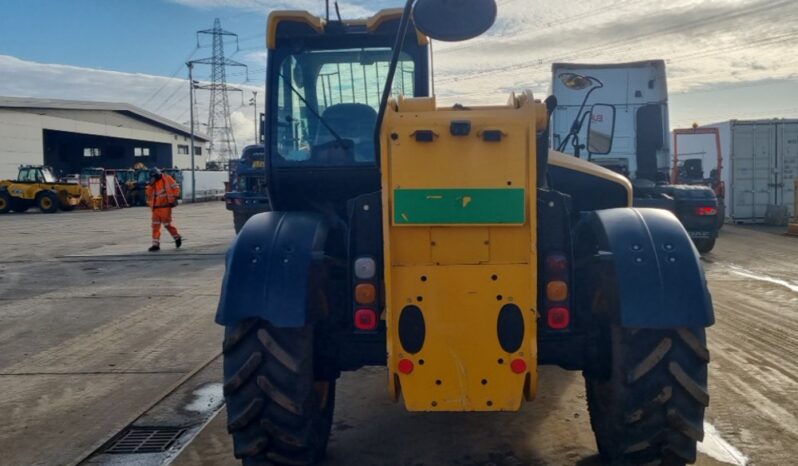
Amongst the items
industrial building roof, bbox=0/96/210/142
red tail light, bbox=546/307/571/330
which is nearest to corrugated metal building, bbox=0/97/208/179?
industrial building roof, bbox=0/96/210/142

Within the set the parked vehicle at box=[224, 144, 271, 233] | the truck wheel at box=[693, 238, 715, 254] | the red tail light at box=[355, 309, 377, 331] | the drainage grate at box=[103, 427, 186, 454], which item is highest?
the parked vehicle at box=[224, 144, 271, 233]

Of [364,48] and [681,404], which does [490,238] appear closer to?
[681,404]

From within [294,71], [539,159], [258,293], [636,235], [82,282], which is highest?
[294,71]

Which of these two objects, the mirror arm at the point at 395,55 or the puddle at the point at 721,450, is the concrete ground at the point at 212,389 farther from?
the mirror arm at the point at 395,55

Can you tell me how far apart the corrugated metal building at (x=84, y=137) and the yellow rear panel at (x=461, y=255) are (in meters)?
47.9

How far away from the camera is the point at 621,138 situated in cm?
1423

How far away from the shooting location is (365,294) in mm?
3965

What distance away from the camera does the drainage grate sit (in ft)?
16.8

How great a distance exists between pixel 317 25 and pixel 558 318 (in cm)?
275

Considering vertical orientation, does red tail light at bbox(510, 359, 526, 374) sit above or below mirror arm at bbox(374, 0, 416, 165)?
below

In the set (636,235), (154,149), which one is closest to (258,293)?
(636,235)

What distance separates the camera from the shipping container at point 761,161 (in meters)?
21.4

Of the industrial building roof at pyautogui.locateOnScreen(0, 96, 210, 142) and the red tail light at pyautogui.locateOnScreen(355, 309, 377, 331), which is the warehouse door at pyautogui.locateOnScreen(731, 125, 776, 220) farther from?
the industrial building roof at pyautogui.locateOnScreen(0, 96, 210, 142)

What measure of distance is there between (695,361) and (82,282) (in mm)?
11144
